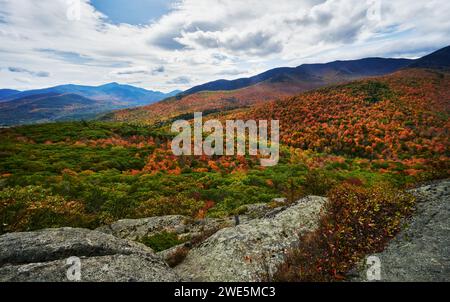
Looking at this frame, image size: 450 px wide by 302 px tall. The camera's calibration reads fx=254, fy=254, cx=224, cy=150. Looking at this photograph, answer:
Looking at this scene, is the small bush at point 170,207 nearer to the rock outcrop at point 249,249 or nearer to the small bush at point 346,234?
the rock outcrop at point 249,249

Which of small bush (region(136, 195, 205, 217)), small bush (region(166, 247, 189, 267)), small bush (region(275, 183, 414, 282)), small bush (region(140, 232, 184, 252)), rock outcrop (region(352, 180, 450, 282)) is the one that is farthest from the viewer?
small bush (region(136, 195, 205, 217))

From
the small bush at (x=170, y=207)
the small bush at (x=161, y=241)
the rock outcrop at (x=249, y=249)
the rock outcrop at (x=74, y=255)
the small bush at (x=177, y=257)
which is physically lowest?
the small bush at (x=170, y=207)

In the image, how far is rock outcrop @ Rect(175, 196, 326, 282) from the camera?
8039 mm

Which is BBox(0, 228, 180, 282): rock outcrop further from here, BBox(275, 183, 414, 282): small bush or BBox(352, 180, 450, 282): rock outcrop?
BBox(352, 180, 450, 282): rock outcrop

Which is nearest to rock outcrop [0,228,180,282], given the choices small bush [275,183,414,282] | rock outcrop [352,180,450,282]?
small bush [275,183,414,282]

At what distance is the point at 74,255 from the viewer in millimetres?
7496

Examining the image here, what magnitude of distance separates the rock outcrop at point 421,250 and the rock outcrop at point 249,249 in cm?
259

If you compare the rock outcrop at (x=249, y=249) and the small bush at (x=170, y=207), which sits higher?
the rock outcrop at (x=249, y=249)

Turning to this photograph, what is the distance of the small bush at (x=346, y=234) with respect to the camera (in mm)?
7770

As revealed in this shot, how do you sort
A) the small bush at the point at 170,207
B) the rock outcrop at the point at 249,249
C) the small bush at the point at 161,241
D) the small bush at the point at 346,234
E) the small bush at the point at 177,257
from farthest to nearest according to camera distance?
the small bush at the point at 170,207, the small bush at the point at 161,241, the small bush at the point at 177,257, the rock outcrop at the point at 249,249, the small bush at the point at 346,234

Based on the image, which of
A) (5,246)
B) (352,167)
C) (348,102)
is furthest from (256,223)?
(348,102)

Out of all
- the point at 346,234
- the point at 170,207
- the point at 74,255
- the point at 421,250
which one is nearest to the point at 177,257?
the point at 74,255

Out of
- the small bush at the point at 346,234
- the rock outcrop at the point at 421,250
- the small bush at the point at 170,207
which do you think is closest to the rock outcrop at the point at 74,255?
the small bush at the point at 346,234

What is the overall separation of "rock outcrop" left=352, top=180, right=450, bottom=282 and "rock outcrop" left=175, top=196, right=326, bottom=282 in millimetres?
2586
